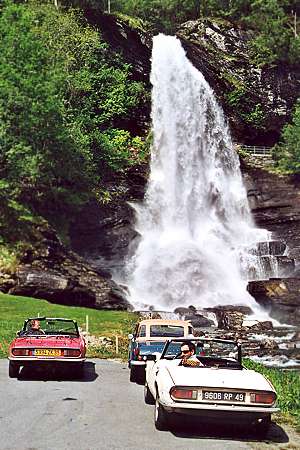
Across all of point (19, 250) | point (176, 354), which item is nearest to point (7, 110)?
point (19, 250)

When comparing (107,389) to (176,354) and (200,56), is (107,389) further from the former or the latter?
(200,56)

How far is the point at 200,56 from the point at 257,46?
810cm

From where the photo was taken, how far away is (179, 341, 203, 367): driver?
1044 cm

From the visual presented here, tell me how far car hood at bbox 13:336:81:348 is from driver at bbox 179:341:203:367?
439 cm

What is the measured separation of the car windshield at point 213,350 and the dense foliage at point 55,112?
98.2ft

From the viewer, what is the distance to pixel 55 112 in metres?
46.6

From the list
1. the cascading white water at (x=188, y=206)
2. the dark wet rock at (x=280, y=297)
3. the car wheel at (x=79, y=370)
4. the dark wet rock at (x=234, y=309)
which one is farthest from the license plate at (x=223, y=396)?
the cascading white water at (x=188, y=206)

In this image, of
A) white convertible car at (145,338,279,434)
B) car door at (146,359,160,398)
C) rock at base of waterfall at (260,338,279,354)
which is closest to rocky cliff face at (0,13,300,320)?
rock at base of waterfall at (260,338,279,354)

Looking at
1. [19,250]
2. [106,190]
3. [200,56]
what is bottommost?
[19,250]

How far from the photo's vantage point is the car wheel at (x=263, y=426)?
9422mm

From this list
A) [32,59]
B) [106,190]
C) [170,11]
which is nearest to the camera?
[32,59]

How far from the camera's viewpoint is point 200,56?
65.8 m

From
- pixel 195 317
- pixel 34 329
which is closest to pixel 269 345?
pixel 195 317

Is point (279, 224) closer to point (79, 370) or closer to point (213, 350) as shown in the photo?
point (79, 370)
